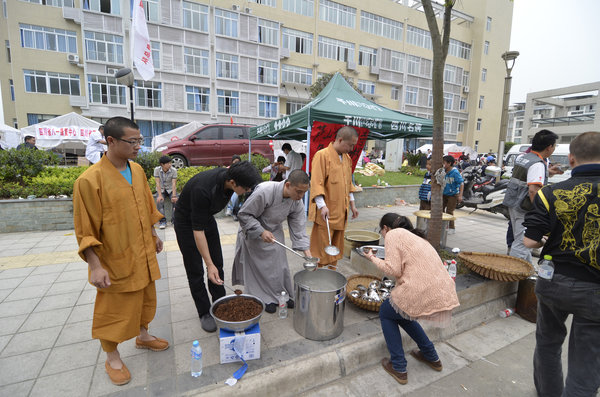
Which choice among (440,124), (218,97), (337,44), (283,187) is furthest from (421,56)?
(283,187)

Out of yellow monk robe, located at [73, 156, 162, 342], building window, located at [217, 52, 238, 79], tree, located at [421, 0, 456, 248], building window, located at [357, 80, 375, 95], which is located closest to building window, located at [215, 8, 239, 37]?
building window, located at [217, 52, 238, 79]

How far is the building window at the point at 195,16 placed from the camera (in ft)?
66.5

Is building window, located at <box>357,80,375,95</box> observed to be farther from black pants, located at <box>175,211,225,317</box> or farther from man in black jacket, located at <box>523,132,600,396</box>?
man in black jacket, located at <box>523,132,600,396</box>

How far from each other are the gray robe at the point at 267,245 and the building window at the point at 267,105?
73.0ft

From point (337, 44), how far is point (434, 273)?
94.3ft

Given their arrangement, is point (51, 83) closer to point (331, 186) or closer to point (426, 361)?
point (331, 186)

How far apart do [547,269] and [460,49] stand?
40300 millimetres

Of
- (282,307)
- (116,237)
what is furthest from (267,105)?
(116,237)

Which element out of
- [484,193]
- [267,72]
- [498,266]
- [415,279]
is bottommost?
[498,266]

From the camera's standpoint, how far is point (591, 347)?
1701mm

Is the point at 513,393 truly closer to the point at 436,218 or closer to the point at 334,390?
the point at 334,390

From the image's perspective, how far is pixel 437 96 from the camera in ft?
12.6

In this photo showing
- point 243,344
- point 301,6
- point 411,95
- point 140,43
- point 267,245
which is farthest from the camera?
point 411,95

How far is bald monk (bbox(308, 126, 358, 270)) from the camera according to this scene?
11.3ft
